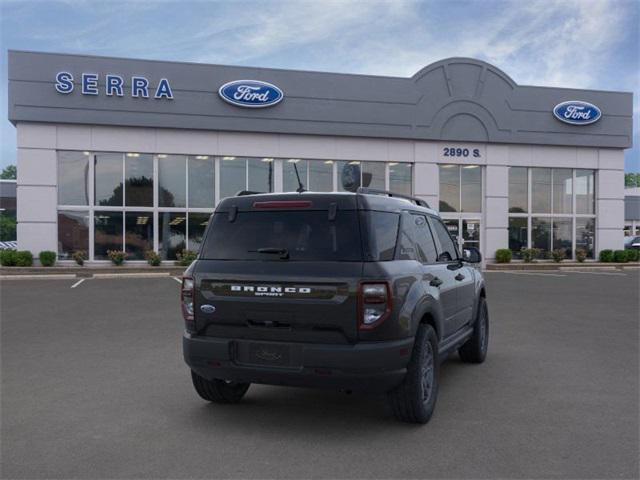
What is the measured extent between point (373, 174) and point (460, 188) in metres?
4.28

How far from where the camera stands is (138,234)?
76.5 ft

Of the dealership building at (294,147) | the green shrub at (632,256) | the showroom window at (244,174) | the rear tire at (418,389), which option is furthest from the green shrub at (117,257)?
the green shrub at (632,256)

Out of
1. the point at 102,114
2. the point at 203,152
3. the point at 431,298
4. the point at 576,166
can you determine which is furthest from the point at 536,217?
the point at 431,298

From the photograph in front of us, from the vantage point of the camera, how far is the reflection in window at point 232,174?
2430 cm

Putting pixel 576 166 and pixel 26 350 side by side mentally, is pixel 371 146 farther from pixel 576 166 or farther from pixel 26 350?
pixel 26 350

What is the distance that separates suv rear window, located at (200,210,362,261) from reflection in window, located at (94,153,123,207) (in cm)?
1949

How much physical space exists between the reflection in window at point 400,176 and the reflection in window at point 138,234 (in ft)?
35.1

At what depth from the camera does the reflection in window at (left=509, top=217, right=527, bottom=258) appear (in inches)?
1065

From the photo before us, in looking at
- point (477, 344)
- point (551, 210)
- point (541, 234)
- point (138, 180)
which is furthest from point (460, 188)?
point (477, 344)

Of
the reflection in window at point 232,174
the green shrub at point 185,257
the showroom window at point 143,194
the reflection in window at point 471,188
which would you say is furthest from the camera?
the reflection in window at point 471,188

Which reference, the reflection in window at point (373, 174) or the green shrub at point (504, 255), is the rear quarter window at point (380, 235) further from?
the green shrub at point (504, 255)

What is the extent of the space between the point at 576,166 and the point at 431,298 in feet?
85.4

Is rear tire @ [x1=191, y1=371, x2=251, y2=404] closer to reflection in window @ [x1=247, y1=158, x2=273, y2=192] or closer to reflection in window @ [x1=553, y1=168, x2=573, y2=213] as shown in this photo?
reflection in window @ [x1=247, y1=158, x2=273, y2=192]

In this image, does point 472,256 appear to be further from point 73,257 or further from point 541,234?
point 541,234
